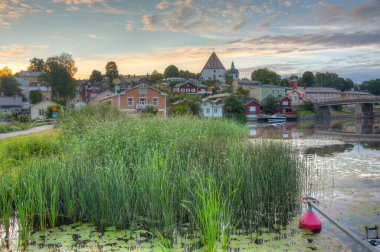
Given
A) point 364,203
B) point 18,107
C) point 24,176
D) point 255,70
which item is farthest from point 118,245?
point 255,70

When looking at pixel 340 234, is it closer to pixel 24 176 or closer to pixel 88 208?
pixel 88 208

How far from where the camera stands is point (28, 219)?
6922 mm

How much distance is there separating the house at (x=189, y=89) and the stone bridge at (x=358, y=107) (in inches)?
1072

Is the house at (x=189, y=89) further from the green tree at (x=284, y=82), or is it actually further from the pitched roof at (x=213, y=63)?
the pitched roof at (x=213, y=63)

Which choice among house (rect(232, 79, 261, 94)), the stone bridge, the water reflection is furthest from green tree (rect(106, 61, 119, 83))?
the water reflection

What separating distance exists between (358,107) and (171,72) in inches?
2567

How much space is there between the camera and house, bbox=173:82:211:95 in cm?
8624

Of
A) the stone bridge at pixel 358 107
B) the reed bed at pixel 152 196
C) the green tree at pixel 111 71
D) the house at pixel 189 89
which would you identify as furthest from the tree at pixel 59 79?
the reed bed at pixel 152 196

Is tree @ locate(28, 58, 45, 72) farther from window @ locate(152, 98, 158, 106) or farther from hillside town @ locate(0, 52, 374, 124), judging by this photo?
window @ locate(152, 98, 158, 106)

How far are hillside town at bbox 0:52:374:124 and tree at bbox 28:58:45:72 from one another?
43 centimetres

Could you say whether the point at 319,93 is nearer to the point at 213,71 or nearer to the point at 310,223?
the point at 213,71

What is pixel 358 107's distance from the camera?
68.2m

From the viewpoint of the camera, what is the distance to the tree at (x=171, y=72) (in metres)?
119

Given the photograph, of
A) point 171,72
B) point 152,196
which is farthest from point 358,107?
point 152,196
